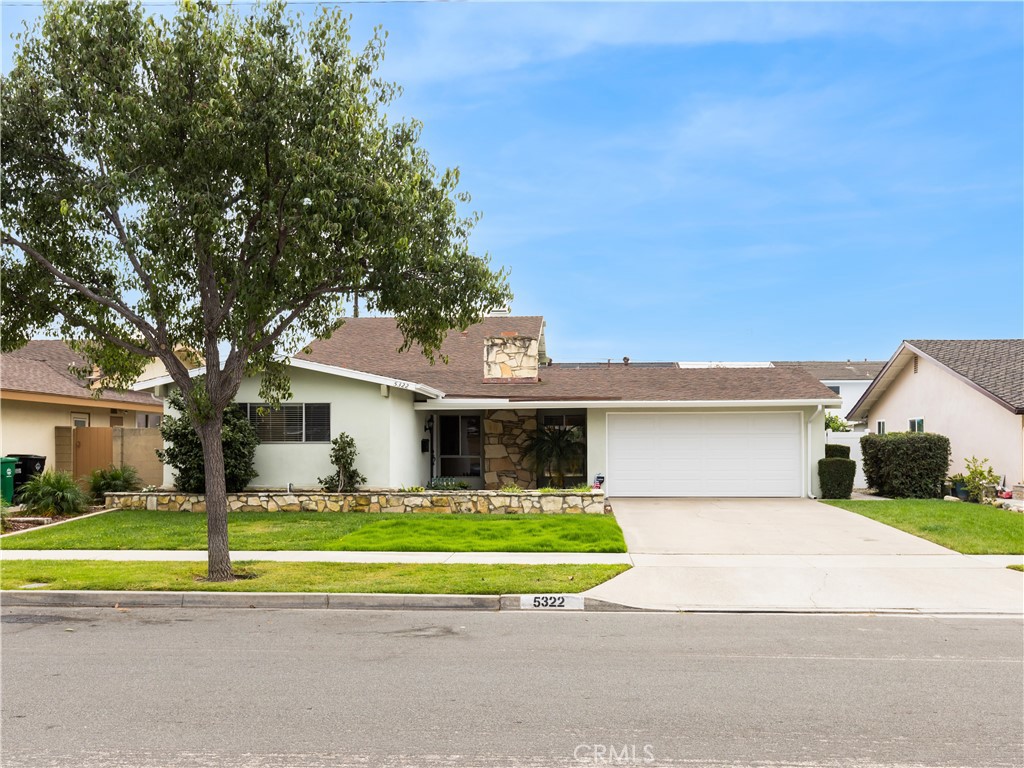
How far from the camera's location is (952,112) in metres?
15.5

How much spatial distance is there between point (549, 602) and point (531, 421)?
498 inches

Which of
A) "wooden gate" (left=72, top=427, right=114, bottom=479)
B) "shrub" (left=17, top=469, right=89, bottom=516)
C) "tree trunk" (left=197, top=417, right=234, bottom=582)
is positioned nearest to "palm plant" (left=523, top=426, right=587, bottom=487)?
"shrub" (left=17, top=469, right=89, bottom=516)

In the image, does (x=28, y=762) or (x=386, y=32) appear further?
(x=386, y=32)

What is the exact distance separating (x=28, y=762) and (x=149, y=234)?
6579 mm

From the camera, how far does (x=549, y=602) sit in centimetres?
963

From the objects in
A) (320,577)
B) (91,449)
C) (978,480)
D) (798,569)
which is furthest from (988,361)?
(91,449)

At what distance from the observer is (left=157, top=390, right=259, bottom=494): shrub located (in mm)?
17984

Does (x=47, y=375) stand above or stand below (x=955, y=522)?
above

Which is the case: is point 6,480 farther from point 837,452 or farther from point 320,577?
point 837,452

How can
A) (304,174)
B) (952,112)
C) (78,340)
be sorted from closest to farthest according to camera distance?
(304,174) → (78,340) → (952,112)

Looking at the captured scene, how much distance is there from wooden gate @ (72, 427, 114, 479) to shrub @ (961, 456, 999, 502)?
2095 cm

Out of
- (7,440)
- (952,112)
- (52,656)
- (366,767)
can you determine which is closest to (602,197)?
(952,112)

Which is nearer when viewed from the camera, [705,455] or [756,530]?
[756,530]

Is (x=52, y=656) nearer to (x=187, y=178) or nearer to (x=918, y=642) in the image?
(x=187, y=178)
